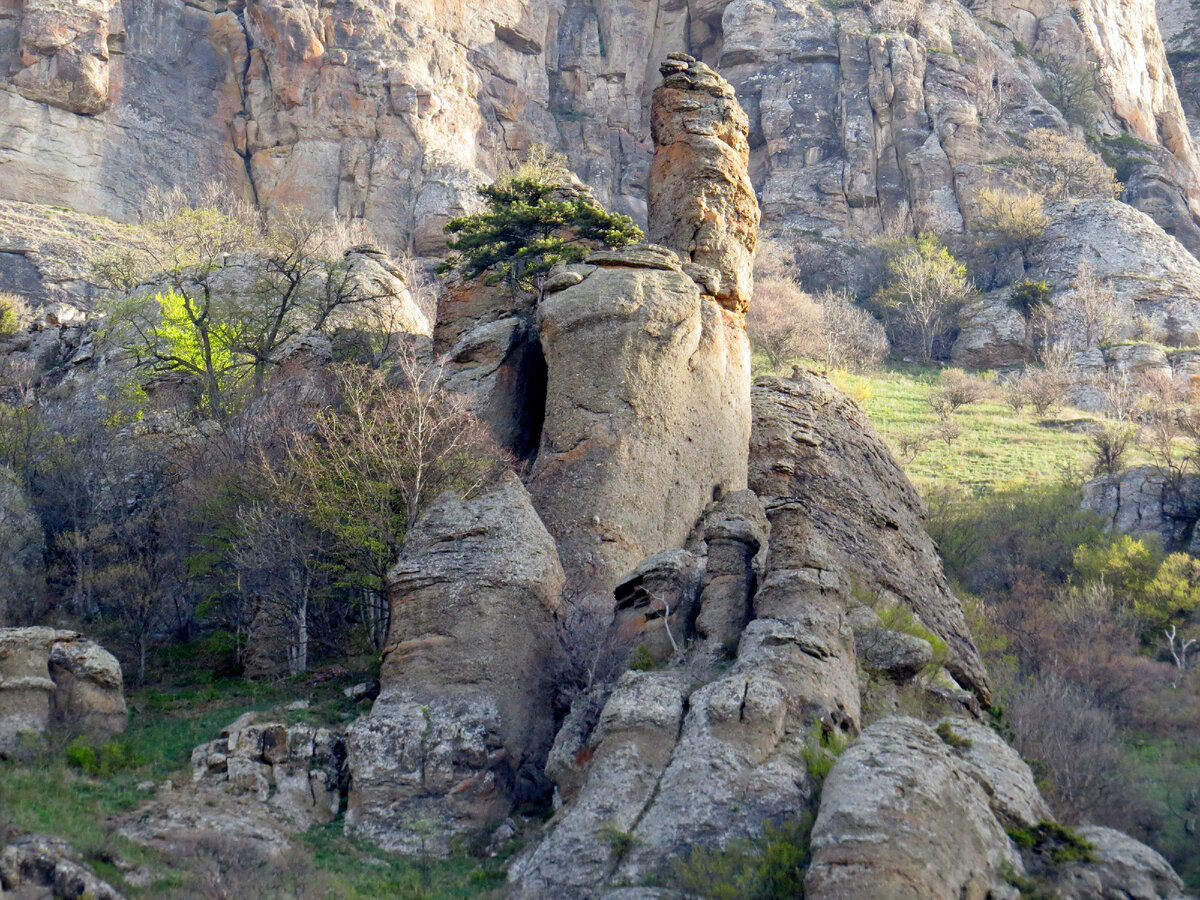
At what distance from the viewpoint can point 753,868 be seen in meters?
14.6

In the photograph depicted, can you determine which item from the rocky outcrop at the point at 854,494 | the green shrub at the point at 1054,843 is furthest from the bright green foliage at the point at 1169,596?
the green shrub at the point at 1054,843

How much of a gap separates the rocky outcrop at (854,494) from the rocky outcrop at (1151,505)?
49.3 feet

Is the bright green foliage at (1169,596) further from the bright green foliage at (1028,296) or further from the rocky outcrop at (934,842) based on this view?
the bright green foliage at (1028,296)

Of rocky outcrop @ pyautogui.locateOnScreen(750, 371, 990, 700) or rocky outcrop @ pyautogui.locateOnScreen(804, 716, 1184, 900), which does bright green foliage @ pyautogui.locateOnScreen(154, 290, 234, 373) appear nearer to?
rocky outcrop @ pyautogui.locateOnScreen(750, 371, 990, 700)

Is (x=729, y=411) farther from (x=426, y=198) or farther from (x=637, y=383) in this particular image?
(x=426, y=198)

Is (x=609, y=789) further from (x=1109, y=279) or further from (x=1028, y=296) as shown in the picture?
(x=1109, y=279)

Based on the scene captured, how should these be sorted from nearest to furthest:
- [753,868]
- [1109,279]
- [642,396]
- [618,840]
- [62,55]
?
[753,868], [618,840], [642,396], [62,55], [1109,279]

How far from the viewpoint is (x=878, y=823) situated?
1392cm

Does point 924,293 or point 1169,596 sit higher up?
point 924,293

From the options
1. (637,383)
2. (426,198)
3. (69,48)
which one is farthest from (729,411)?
(69,48)

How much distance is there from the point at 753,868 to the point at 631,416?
40.3 ft

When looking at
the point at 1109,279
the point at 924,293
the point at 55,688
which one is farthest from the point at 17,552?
the point at 1109,279

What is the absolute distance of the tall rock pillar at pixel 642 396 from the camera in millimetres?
24422

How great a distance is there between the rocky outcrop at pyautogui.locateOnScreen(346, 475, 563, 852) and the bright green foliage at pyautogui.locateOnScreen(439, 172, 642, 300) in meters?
10.1
